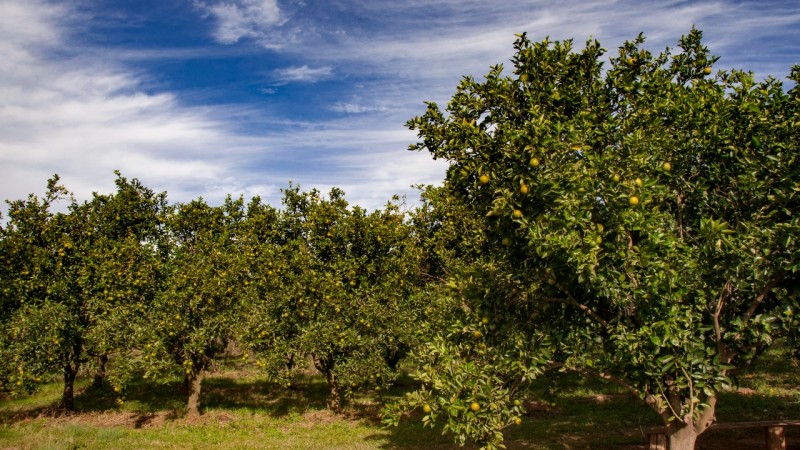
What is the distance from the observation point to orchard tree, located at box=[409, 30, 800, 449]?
6438 millimetres

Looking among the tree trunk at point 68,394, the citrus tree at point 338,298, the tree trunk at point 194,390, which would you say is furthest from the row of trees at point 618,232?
the tree trunk at point 68,394

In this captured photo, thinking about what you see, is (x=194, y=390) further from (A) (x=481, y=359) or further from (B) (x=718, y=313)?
(B) (x=718, y=313)

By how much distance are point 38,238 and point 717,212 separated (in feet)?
68.7

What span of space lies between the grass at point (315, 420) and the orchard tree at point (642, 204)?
604 centimetres

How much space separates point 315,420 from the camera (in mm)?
17781

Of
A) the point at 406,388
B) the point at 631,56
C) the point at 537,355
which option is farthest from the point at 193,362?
the point at 631,56

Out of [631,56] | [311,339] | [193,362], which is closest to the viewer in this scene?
[631,56]

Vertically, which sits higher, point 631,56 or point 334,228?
point 631,56

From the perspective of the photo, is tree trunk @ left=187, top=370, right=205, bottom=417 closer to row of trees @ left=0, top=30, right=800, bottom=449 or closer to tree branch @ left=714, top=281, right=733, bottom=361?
row of trees @ left=0, top=30, right=800, bottom=449

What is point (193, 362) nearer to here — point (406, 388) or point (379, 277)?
point (379, 277)

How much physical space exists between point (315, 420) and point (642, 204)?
48.4 ft

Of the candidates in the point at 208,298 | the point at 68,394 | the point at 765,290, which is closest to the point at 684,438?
the point at 765,290

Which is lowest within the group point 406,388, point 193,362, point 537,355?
point 406,388

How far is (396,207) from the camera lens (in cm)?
1995
